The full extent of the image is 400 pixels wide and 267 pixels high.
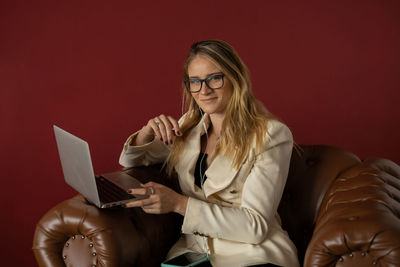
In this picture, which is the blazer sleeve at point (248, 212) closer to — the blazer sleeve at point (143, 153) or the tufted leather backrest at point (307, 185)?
the tufted leather backrest at point (307, 185)

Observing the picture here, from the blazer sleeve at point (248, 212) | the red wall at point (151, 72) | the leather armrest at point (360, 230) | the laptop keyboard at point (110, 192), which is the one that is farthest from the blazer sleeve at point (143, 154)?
the leather armrest at point (360, 230)

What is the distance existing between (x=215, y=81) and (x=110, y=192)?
2.00 ft

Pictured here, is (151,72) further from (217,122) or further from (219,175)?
(219,175)

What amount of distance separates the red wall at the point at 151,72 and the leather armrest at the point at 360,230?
1.12m

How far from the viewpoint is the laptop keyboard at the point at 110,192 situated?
181cm

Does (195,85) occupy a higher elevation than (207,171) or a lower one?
higher

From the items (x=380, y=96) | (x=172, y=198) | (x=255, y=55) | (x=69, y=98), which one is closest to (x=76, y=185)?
(x=172, y=198)

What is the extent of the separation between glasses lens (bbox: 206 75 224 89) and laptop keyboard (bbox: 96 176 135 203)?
0.55m

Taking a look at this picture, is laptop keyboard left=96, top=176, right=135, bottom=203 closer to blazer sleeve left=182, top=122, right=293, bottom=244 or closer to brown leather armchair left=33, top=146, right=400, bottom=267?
brown leather armchair left=33, top=146, right=400, bottom=267

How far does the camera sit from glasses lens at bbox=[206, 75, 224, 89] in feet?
6.64

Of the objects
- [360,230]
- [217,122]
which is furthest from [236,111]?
[360,230]

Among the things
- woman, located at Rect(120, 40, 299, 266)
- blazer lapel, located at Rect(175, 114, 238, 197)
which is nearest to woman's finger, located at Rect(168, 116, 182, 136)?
woman, located at Rect(120, 40, 299, 266)

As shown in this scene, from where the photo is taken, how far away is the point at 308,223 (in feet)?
7.04

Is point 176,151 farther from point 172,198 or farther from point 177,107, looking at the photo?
point 177,107
